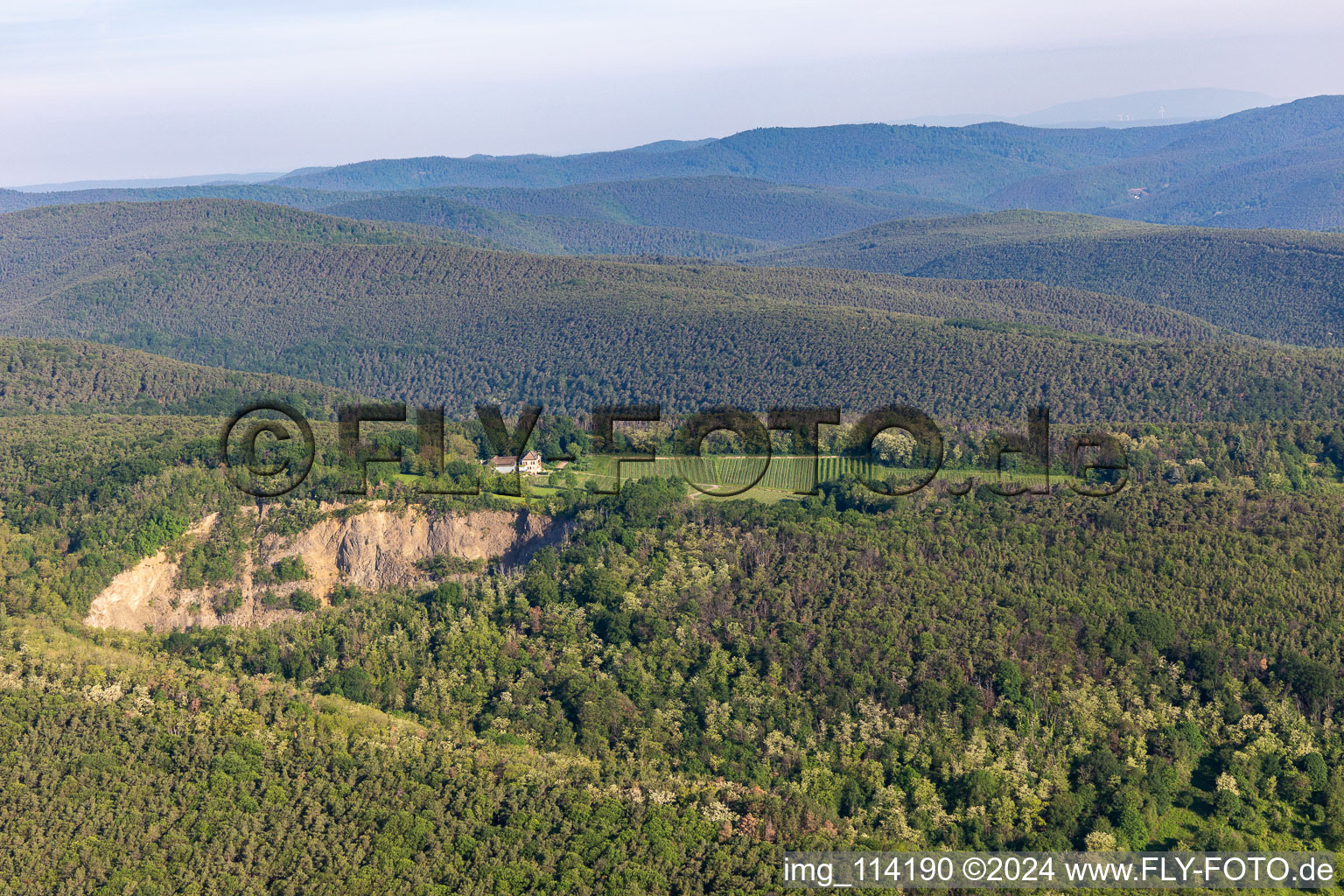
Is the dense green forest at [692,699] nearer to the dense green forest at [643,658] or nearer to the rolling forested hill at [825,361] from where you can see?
the dense green forest at [643,658]

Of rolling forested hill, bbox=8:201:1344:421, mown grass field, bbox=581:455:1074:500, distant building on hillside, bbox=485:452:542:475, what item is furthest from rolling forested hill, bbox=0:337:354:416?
mown grass field, bbox=581:455:1074:500

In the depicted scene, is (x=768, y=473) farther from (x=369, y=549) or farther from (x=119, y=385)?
(x=119, y=385)

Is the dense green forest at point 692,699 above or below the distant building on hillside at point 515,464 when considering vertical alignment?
below

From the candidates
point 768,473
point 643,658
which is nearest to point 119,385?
point 768,473

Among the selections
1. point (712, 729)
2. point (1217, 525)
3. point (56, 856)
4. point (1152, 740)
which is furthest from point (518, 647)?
point (1217, 525)

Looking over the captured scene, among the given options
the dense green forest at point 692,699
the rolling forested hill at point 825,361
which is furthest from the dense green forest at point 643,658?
the rolling forested hill at point 825,361

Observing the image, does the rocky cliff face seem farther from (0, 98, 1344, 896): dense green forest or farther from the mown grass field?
the mown grass field
